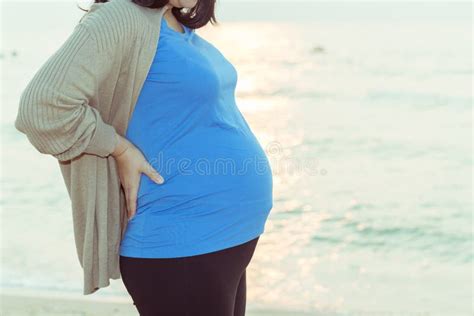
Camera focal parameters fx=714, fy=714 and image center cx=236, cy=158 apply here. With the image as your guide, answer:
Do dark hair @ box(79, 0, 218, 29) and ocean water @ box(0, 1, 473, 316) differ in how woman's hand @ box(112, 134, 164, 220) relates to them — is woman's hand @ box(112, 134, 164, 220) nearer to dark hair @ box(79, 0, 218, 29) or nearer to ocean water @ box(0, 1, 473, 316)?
dark hair @ box(79, 0, 218, 29)

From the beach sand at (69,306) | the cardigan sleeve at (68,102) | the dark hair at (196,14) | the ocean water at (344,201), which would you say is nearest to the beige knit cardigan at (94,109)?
the cardigan sleeve at (68,102)

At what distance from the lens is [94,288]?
5.30ft

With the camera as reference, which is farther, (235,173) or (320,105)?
(320,105)

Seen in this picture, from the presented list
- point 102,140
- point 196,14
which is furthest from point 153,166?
point 196,14

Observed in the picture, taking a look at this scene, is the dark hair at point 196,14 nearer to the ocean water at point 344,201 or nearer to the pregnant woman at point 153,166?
the pregnant woman at point 153,166

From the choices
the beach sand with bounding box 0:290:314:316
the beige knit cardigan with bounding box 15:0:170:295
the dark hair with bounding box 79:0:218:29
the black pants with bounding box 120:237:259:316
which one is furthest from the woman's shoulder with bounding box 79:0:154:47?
the beach sand with bounding box 0:290:314:316

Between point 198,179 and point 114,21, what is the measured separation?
0.38 m

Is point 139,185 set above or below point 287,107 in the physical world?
above

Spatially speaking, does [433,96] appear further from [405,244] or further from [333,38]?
[333,38]

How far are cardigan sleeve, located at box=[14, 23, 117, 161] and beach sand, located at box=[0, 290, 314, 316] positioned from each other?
2.29 meters

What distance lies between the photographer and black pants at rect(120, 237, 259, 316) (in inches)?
59.9

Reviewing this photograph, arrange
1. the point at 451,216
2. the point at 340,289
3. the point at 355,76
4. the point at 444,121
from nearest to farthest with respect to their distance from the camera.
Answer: the point at 340,289 → the point at 451,216 → the point at 444,121 → the point at 355,76

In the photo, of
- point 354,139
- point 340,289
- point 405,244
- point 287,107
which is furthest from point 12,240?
point 287,107

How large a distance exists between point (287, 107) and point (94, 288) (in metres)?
14.2
